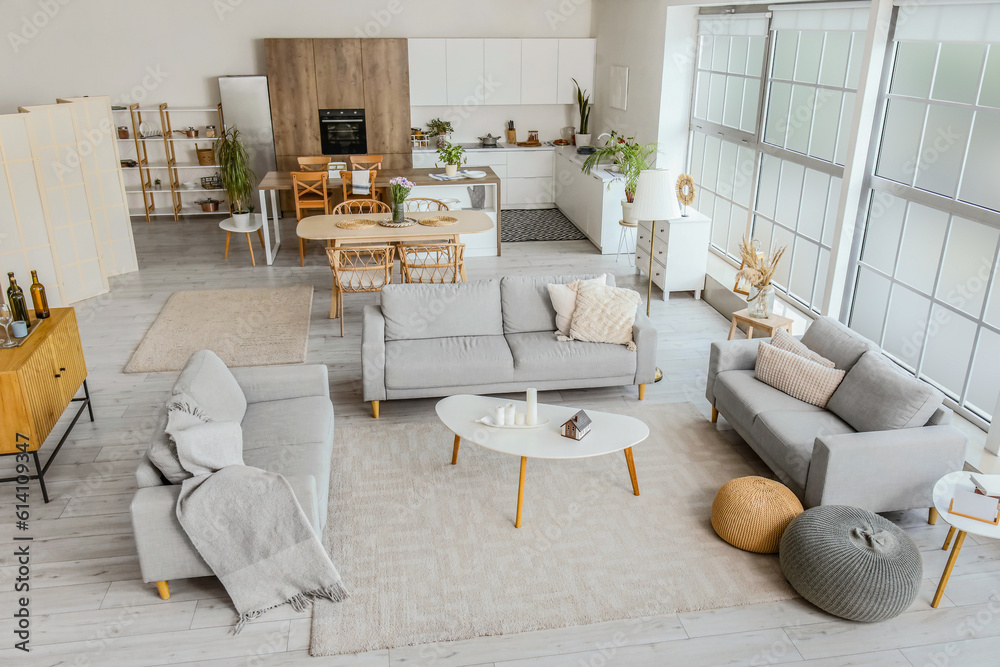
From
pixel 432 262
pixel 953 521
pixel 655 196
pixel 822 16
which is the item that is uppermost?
pixel 822 16

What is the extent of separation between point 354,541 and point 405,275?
3.27 metres

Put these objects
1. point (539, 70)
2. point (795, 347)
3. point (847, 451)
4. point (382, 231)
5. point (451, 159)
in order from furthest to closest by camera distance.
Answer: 1. point (539, 70)
2. point (451, 159)
3. point (382, 231)
4. point (795, 347)
5. point (847, 451)

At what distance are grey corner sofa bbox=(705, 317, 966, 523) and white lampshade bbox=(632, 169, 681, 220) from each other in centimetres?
219

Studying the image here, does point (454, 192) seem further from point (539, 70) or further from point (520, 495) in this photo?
point (520, 495)

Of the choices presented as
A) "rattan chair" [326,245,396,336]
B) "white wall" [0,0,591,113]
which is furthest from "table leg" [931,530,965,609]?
"white wall" [0,0,591,113]

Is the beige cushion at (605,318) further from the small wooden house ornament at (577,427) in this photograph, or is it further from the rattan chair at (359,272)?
the rattan chair at (359,272)

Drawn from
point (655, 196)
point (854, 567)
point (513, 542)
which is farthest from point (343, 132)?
point (854, 567)

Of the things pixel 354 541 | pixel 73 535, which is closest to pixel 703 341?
pixel 354 541

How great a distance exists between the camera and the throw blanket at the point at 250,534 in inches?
131

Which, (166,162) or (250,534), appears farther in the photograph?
(166,162)

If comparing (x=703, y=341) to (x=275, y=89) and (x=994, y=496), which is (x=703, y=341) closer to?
(x=994, y=496)

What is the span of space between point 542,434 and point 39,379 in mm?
2761

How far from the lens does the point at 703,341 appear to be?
634 centimetres

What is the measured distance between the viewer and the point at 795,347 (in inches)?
182
